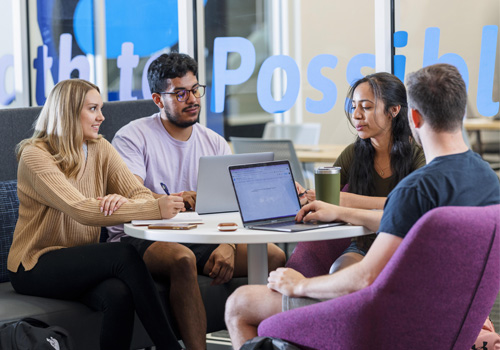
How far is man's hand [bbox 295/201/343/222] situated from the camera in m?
2.48

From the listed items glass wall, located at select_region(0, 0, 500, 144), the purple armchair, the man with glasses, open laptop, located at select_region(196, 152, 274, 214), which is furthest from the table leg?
glass wall, located at select_region(0, 0, 500, 144)

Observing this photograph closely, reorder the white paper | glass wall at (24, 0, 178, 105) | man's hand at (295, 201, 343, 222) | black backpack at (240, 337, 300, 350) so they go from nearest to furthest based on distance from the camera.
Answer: black backpack at (240, 337, 300, 350) → man's hand at (295, 201, 343, 222) → the white paper → glass wall at (24, 0, 178, 105)

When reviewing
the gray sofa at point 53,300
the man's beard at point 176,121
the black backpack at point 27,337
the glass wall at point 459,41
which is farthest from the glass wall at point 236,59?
the black backpack at point 27,337

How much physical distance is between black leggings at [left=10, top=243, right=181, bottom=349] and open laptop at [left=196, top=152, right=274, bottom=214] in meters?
0.33

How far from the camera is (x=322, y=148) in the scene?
5500mm

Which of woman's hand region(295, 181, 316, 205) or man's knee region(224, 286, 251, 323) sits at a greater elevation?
woman's hand region(295, 181, 316, 205)

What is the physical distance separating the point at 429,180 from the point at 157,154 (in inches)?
66.8

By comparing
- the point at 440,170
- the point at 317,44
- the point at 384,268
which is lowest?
the point at 384,268

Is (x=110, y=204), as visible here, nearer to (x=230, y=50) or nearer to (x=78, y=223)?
(x=78, y=223)

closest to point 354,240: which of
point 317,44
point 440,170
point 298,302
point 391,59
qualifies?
point 298,302

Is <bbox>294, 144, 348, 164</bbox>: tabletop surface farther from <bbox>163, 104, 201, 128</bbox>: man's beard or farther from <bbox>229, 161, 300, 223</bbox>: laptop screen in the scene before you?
<bbox>229, 161, 300, 223</bbox>: laptop screen

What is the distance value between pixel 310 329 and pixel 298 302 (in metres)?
0.15

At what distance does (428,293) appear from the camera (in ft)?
6.15

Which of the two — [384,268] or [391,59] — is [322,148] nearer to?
[391,59]
